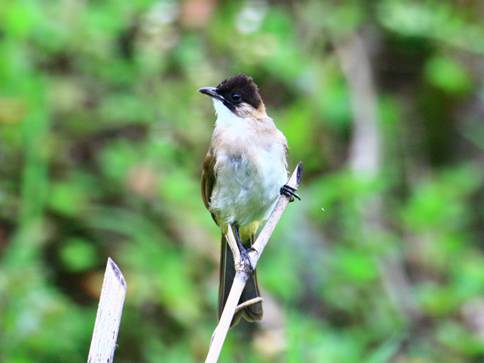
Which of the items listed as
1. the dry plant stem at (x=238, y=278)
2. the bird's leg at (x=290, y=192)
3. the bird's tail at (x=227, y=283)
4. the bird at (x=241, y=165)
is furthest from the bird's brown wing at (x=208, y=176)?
the dry plant stem at (x=238, y=278)

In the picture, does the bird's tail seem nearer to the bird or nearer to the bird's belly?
the bird

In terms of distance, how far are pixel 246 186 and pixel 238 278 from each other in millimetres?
808

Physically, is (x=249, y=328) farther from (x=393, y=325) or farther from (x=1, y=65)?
(x=1, y=65)

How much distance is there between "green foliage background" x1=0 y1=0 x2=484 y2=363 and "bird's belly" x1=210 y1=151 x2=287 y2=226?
969 millimetres

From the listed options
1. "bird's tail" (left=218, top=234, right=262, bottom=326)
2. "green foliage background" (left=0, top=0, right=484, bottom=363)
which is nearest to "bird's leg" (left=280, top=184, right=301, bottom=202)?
"bird's tail" (left=218, top=234, right=262, bottom=326)

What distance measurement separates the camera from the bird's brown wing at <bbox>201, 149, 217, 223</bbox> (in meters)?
3.55

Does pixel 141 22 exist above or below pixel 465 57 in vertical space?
below

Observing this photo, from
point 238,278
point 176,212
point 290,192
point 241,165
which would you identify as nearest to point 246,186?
point 241,165

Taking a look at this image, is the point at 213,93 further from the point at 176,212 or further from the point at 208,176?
the point at 176,212

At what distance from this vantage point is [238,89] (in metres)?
3.54

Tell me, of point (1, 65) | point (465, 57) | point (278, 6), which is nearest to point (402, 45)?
point (465, 57)

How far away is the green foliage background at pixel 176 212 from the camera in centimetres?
483

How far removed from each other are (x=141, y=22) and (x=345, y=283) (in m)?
1.72

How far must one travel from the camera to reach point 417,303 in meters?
5.59
